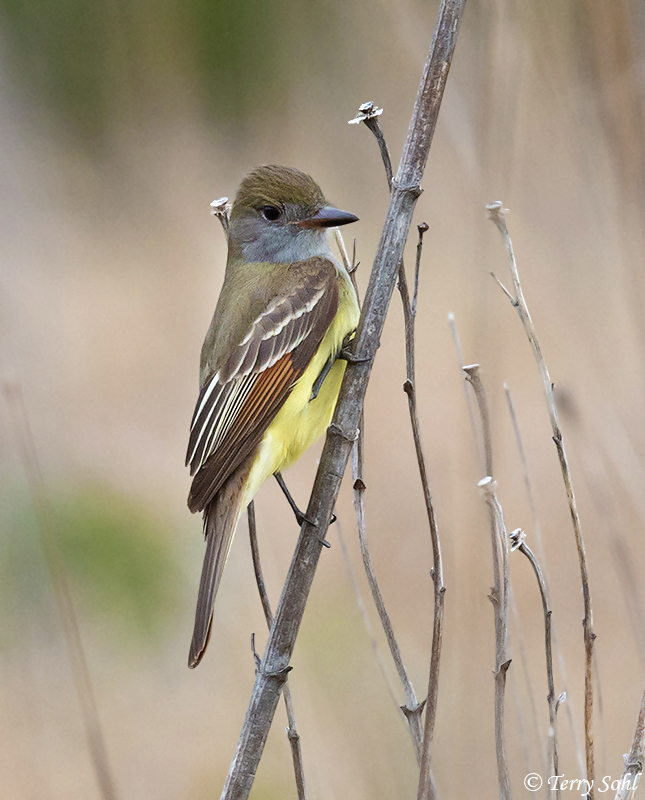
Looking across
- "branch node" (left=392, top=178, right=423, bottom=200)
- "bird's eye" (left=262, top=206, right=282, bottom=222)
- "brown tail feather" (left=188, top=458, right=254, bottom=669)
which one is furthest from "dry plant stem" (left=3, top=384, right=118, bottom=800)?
"branch node" (left=392, top=178, right=423, bottom=200)

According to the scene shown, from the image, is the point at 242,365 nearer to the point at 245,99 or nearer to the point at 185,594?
the point at 185,594

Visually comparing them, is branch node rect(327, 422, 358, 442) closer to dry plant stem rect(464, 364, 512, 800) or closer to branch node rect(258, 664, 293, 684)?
dry plant stem rect(464, 364, 512, 800)

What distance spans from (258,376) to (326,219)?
18.7 inches

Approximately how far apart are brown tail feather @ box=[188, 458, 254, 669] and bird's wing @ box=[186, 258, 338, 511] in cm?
3

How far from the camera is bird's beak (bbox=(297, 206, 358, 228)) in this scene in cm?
235

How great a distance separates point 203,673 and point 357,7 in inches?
122

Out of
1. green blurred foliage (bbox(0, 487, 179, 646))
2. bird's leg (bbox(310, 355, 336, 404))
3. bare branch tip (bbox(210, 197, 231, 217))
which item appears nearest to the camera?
bare branch tip (bbox(210, 197, 231, 217))

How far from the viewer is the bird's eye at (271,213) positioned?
2543mm

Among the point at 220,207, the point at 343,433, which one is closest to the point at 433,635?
the point at 343,433

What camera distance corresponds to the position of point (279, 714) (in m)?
3.06

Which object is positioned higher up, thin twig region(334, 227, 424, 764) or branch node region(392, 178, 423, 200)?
branch node region(392, 178, 423, 200)

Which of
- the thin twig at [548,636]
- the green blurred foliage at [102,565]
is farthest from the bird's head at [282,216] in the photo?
the green blurred foliage at [102,565]

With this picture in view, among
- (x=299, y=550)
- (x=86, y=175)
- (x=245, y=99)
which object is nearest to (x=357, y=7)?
(x=245, y=99)

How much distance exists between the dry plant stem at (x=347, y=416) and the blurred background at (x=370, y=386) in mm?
478
